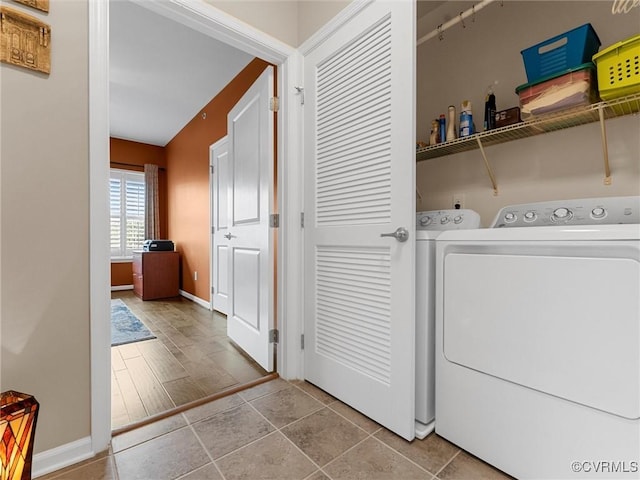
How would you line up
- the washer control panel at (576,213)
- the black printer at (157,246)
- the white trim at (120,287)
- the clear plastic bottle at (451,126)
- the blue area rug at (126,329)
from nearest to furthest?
the washer control panel at (576,213) → the clear plastic bottle at (451,126) → the blue area rug at (126,329) → the black printer at (157,246) → the white trim at (120,287)

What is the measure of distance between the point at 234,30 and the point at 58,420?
6.56 ft

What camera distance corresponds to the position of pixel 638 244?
87 centimetres

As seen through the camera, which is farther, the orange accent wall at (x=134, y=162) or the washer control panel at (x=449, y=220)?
the orange accent wall at (x=134, y=162)

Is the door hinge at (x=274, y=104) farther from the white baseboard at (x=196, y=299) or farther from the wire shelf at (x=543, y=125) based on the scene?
the white baseboard at (x=196, y=299)

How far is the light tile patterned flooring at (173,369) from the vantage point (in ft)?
5.54

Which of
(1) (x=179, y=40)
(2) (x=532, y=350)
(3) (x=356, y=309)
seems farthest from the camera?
(1) (x=179, y=40)

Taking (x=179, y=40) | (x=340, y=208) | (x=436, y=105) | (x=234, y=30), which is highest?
(x=179, y=40)

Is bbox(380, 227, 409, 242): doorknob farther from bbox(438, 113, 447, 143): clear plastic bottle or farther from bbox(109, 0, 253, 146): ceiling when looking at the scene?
bbox(109, 0, 253, 146): ceiling

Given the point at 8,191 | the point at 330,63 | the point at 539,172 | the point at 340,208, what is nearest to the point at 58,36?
the point at 8,191

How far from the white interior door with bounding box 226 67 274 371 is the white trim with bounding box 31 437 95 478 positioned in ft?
3.30

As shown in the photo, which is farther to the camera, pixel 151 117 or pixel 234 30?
pixel 151 117

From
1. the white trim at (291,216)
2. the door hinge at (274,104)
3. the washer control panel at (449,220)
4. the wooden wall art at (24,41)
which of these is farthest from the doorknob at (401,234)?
the wooden wall art at (24,41)

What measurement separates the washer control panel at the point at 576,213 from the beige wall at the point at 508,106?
341 millimetres

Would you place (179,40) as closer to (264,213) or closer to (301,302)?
(264,213)
